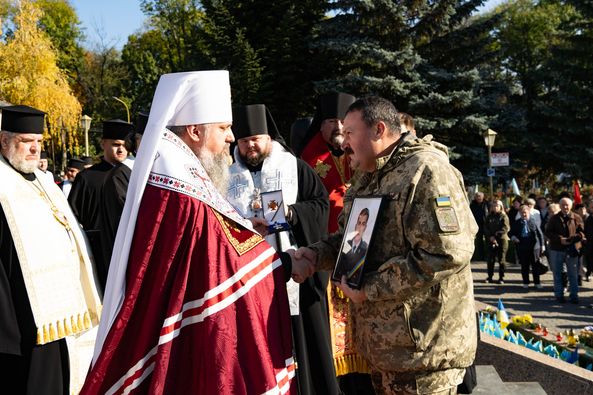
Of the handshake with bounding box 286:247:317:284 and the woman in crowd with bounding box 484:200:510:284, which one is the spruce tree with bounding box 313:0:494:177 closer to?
the woman in crowd with bounding box 484:200:510:284

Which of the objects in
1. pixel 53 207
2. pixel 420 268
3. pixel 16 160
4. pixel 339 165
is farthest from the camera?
pixel 339 165

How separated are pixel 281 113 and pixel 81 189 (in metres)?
24.6

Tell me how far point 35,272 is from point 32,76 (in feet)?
109

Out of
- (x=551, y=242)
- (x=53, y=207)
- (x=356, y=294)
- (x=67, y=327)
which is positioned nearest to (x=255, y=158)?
(x=53, y=207)

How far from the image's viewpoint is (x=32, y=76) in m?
34.2

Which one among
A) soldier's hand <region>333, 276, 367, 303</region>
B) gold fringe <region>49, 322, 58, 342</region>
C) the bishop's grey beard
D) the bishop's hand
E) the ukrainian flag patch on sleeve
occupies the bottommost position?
gold fringe <region>49, 322, 58, 342</region>

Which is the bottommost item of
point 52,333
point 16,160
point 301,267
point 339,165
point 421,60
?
point 52,333

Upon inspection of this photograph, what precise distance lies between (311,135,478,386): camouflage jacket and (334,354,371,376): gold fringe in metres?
2.59

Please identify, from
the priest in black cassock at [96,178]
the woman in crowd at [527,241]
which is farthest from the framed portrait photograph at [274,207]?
the woman in crowd at [527,241]

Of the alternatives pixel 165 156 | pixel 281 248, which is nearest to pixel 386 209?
pixel 165 156

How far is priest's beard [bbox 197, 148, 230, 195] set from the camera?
3354 mm

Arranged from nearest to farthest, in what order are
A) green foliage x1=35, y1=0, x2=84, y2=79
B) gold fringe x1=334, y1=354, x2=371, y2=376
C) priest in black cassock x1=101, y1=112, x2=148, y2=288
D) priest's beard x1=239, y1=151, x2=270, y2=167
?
1. priest's beard x1=239, y1=151, x2=270, y2=167
2. gold fringe x1=334, y1=354, x2=371, y2=376
3. priest in black cassock x1=101, y1=112, x2=148, y2=288
4. green foliage x1=35, y1=0, x2=84, y2=79

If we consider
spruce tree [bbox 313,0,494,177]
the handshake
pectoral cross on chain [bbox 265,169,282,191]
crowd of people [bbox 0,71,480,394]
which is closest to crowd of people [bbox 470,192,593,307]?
spruce tree [bbox 313,0,494,177]

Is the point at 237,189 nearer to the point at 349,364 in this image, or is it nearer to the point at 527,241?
the point at 349,364
